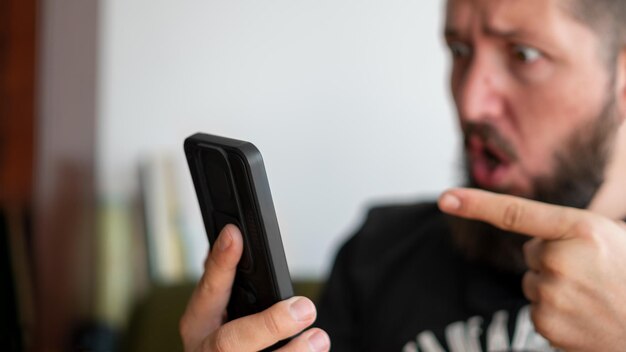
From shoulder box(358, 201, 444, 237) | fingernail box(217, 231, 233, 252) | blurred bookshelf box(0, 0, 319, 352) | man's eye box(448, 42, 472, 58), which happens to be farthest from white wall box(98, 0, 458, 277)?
fingernail box(217, 231, 233, 252)

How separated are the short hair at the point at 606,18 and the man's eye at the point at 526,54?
6cm

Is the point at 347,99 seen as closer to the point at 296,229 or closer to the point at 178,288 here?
the point at 296,229

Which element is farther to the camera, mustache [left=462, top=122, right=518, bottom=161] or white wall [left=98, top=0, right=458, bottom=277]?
white wall [left=98, top=0, right=458, bottom=277]

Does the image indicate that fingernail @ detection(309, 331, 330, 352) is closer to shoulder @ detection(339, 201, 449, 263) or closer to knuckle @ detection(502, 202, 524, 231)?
knuckle @ detection(502, 202, 524, 231)

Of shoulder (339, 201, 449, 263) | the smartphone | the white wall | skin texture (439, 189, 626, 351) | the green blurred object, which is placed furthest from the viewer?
the white wall

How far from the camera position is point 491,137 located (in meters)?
0.90

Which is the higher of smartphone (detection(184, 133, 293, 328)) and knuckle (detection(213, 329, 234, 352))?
smartphone (detection(184, 133, 293, 328))

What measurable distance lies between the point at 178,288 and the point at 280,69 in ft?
2.09

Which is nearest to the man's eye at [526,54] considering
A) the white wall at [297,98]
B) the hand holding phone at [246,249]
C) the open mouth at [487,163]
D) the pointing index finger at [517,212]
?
the open mouth at [487,163]

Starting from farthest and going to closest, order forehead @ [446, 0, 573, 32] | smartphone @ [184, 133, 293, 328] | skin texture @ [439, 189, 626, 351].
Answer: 1. forehead @ [446, 0, 573, 32]
2. skin texture @ [439, 189, 626, 351]
3. smartphone @ [184, 133, 293, 328]

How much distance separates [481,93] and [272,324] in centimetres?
47

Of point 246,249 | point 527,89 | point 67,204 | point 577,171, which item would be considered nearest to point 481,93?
point 527,89

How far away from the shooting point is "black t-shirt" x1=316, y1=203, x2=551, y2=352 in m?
0.91

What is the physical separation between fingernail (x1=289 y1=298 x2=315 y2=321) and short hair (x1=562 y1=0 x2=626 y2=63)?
1.72 feet
